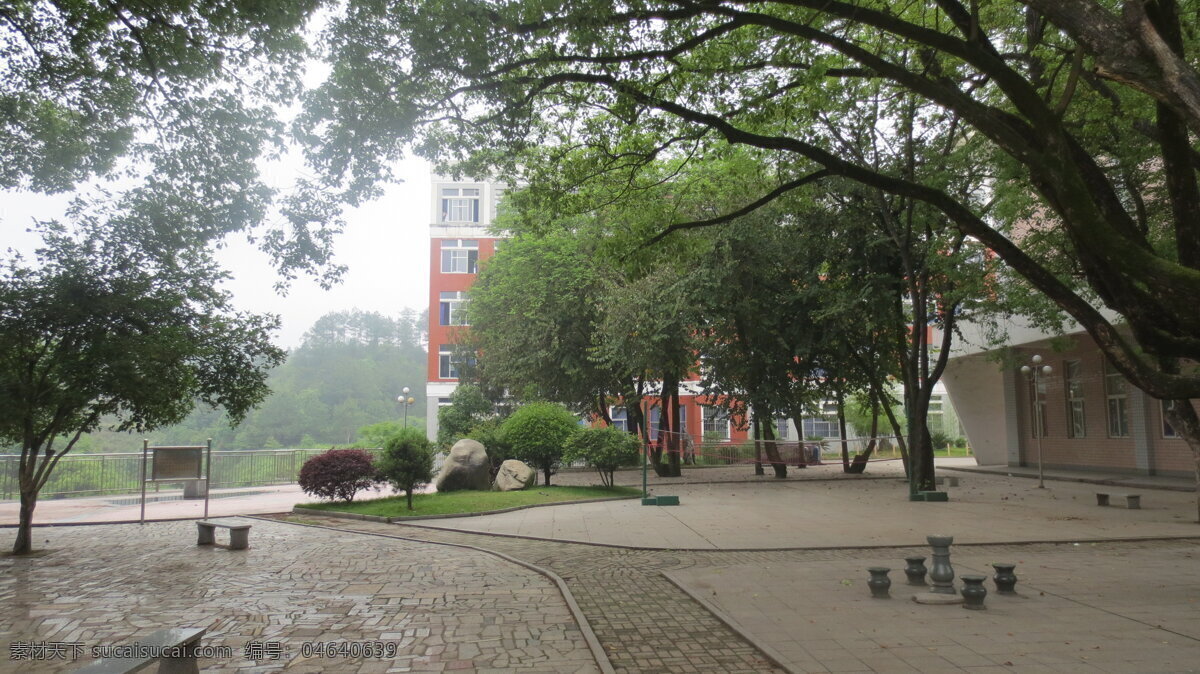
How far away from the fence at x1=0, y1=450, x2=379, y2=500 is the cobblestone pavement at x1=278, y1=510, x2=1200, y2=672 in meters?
12.9

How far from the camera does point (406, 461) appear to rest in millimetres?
15141

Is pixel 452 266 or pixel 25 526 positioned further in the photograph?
pixel 452 266

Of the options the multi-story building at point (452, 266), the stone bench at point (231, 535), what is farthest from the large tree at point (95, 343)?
the multi-story building at point (452, 266)

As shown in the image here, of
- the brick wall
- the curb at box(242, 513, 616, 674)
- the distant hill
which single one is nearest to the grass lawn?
the curb at box(242, 513, 616, 674)

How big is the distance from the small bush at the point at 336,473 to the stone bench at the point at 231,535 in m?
4.80

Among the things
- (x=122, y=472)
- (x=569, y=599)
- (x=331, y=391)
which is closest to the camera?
(x=569, y=599)

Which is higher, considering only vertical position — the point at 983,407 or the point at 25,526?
the point at 983,407

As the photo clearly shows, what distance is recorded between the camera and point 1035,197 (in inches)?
593

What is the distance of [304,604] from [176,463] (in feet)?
28.8

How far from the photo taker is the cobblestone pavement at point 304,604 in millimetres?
5426

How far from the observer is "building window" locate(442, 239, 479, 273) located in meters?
48.5

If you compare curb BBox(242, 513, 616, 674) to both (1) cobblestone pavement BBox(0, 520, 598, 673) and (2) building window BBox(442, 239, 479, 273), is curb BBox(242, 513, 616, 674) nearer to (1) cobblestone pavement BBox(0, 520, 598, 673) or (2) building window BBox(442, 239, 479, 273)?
(1) cobblestone pavement BBox(0, 520, 598, 673)

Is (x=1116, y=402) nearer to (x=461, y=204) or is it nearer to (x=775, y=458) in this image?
(x=775, y=458)

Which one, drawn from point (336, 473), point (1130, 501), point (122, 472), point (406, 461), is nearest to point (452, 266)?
point (122, 472)
